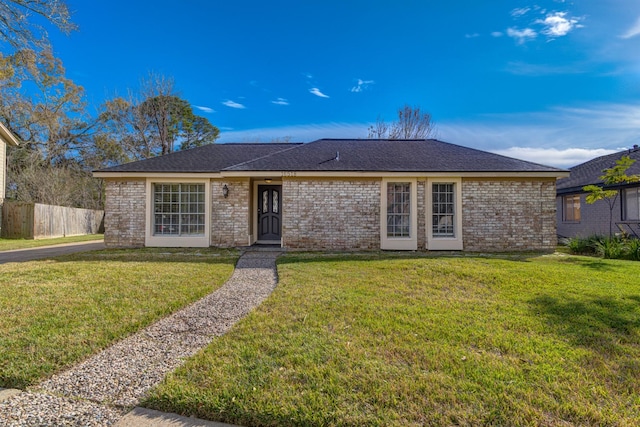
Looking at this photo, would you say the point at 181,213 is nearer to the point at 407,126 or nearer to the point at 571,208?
the point at 571,208

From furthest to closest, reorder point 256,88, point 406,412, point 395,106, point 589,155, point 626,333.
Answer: point 395,106
point 589,155
point 256,88
point 626,333
point 406,412

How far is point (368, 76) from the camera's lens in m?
16.2

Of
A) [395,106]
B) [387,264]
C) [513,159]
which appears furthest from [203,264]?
[395,106]

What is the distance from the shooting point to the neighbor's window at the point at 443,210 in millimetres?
10500

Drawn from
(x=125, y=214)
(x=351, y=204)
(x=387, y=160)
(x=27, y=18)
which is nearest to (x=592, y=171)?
(x=387, y=160)

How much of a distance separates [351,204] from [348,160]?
1.76 metres

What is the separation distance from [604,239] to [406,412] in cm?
1272

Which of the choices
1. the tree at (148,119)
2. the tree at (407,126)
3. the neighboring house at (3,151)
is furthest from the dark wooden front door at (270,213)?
the tree at (148,119)

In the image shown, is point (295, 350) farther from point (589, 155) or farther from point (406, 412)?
point (589, 155)

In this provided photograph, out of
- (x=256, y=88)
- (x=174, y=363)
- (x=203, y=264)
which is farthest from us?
(x=256, y=88)

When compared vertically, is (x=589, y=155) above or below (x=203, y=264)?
above

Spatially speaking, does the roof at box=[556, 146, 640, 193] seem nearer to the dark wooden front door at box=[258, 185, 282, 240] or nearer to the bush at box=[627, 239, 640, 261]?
the bush at box=[627, 239, 640, 261]

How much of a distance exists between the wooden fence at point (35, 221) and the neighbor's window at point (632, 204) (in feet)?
89.2

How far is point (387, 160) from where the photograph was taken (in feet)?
36.2
